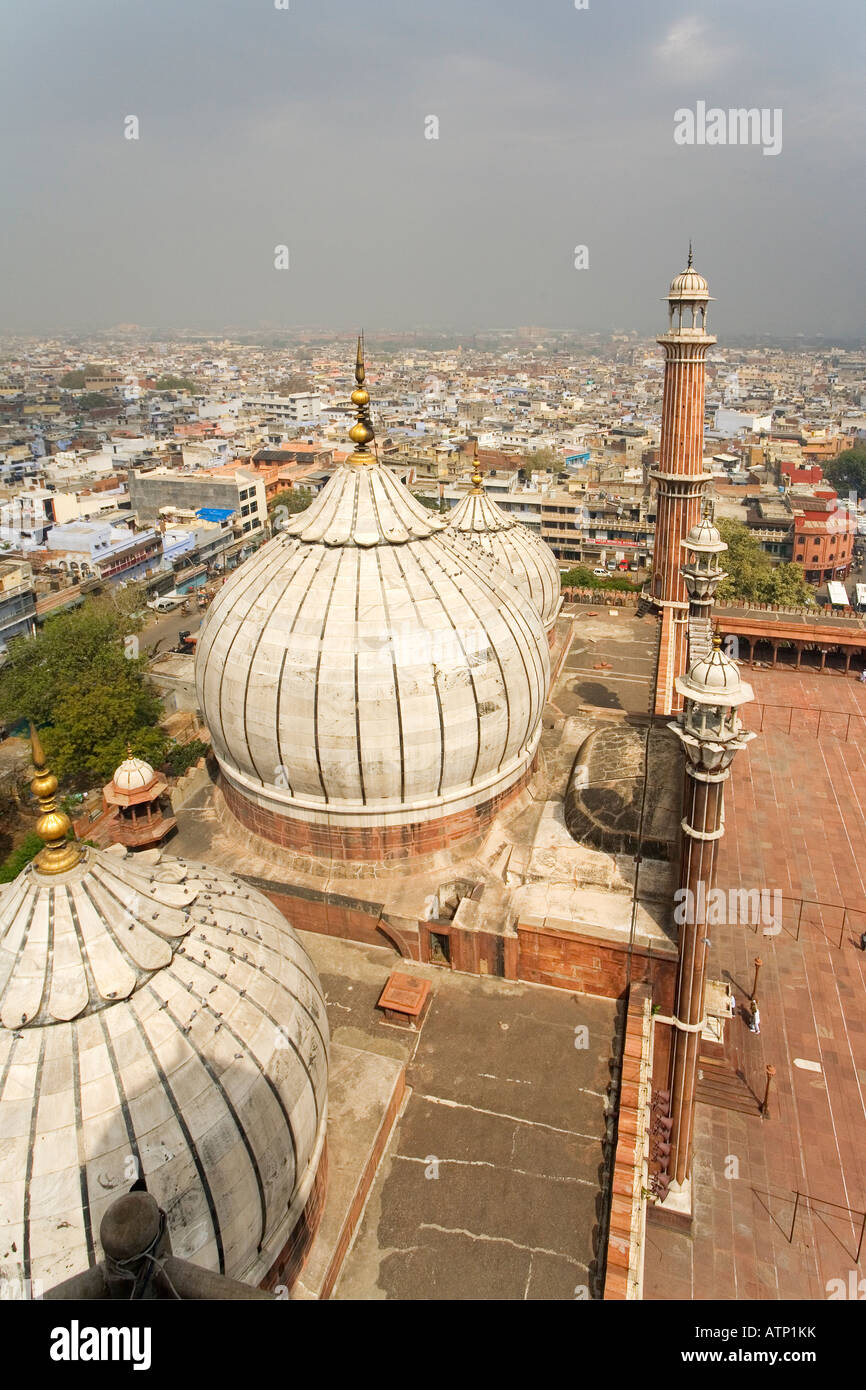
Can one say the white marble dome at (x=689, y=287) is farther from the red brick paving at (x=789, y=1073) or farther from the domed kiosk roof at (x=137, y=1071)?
the domed kiosk roof at (x=137, y=1071)

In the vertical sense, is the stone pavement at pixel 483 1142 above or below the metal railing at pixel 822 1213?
above

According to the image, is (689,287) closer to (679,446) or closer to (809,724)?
(679,446)

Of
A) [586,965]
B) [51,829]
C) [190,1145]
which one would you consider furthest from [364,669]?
[190,1145]

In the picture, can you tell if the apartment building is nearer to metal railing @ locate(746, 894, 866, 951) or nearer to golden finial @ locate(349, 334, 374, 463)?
golden finial @ locate(349, 334, 374, 463)

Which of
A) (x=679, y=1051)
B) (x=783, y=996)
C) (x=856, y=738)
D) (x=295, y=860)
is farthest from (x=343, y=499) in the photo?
(x=856, y=738)

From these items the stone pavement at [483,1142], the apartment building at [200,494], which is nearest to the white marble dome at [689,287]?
the stone pavement at [483,1142]

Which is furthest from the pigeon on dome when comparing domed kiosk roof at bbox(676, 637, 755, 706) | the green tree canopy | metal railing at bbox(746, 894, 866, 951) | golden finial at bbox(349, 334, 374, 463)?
the green tree canopy
